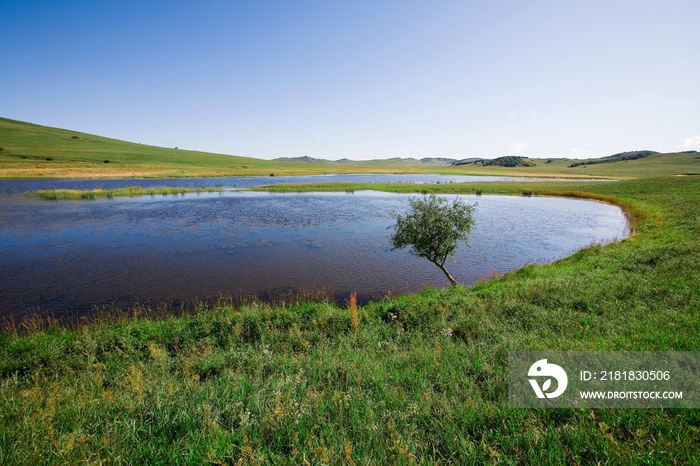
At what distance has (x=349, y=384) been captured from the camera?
22.0 ft

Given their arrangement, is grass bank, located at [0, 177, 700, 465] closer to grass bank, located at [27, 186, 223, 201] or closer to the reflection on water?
the reflection on water

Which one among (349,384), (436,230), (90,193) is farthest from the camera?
(90,193)

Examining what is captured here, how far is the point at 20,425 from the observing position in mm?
4922

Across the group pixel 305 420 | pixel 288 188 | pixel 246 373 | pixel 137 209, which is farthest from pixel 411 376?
pixel 288 188

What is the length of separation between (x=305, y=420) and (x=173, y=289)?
15631 millimetres

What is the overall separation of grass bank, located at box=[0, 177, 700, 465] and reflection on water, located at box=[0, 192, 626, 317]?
6.09 metres

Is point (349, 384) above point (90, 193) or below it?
below

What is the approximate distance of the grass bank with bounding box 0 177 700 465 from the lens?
4.51m
